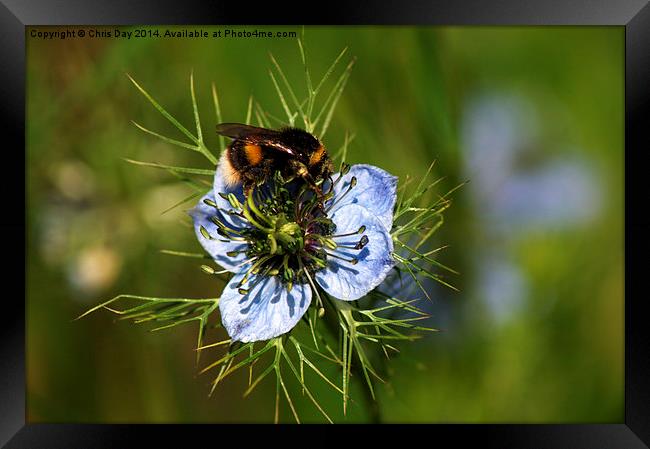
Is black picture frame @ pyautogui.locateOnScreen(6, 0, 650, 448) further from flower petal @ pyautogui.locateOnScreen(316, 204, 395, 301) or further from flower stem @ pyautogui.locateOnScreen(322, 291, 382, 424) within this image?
flower petal @ pyautogui.locateOnScreen(316, 204, 395, 301)

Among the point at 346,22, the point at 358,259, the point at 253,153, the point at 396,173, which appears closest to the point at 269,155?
the point at 253,153

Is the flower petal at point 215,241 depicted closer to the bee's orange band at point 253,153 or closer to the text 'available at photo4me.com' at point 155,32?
the bee's orange band at point 253,153

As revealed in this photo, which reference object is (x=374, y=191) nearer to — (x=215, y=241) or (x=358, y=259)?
(x=358, y=259)

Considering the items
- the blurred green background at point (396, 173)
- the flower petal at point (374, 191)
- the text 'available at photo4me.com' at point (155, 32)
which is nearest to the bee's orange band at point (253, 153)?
the flower petal at point (374, 191)

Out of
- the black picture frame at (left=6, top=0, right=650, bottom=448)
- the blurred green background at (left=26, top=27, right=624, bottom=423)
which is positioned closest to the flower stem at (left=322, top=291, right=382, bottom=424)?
the black picture frame at (left=6, top=0, right=650, bottom=448)

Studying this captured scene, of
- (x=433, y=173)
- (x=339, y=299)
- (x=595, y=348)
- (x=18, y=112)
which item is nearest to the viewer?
(x=339, y=299)

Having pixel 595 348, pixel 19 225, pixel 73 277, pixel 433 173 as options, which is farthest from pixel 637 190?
pixel 73 277

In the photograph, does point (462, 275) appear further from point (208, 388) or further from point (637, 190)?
point (208, 388)
